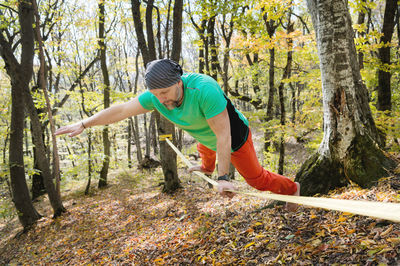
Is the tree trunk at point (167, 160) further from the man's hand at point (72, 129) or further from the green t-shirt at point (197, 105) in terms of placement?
the green t-shirt at point (197, 105)

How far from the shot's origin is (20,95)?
6352 mm

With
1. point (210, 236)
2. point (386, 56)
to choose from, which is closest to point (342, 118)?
point (210, 236)

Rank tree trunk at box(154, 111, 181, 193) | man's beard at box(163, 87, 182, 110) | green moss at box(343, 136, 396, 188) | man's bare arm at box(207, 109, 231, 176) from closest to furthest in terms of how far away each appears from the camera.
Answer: man's bare arm at box(207, 109, 231, 176)
man's beard at box(163, 87, 182, 110)
green moss at box(343, 136, 396, 188)
tree trunk at box(154, 111, 181, 193)

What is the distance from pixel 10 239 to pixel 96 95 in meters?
6.85

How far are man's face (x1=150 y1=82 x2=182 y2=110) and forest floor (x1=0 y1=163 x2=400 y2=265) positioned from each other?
1774 mm

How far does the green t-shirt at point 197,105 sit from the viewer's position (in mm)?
1997

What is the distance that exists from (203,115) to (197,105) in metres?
0.15

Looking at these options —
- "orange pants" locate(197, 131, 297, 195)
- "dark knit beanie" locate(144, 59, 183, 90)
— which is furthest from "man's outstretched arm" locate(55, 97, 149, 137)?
"orange pants" locate(197, 131, 297, 195)

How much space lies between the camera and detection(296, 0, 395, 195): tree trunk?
9.09ft

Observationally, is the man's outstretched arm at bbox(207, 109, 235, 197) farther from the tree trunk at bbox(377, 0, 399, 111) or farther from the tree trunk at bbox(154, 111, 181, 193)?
the tree trunk at bbox(377, 0, 399, 111)

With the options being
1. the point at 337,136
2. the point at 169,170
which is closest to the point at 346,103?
the point at 337,136

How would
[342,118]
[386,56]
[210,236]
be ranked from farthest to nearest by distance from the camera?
1. [386,56]
2. [210,236]
3. [342,118]

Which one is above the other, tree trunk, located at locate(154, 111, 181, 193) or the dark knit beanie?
the dark knit beanie

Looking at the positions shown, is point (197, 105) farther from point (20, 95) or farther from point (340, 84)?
point (20, 95)
